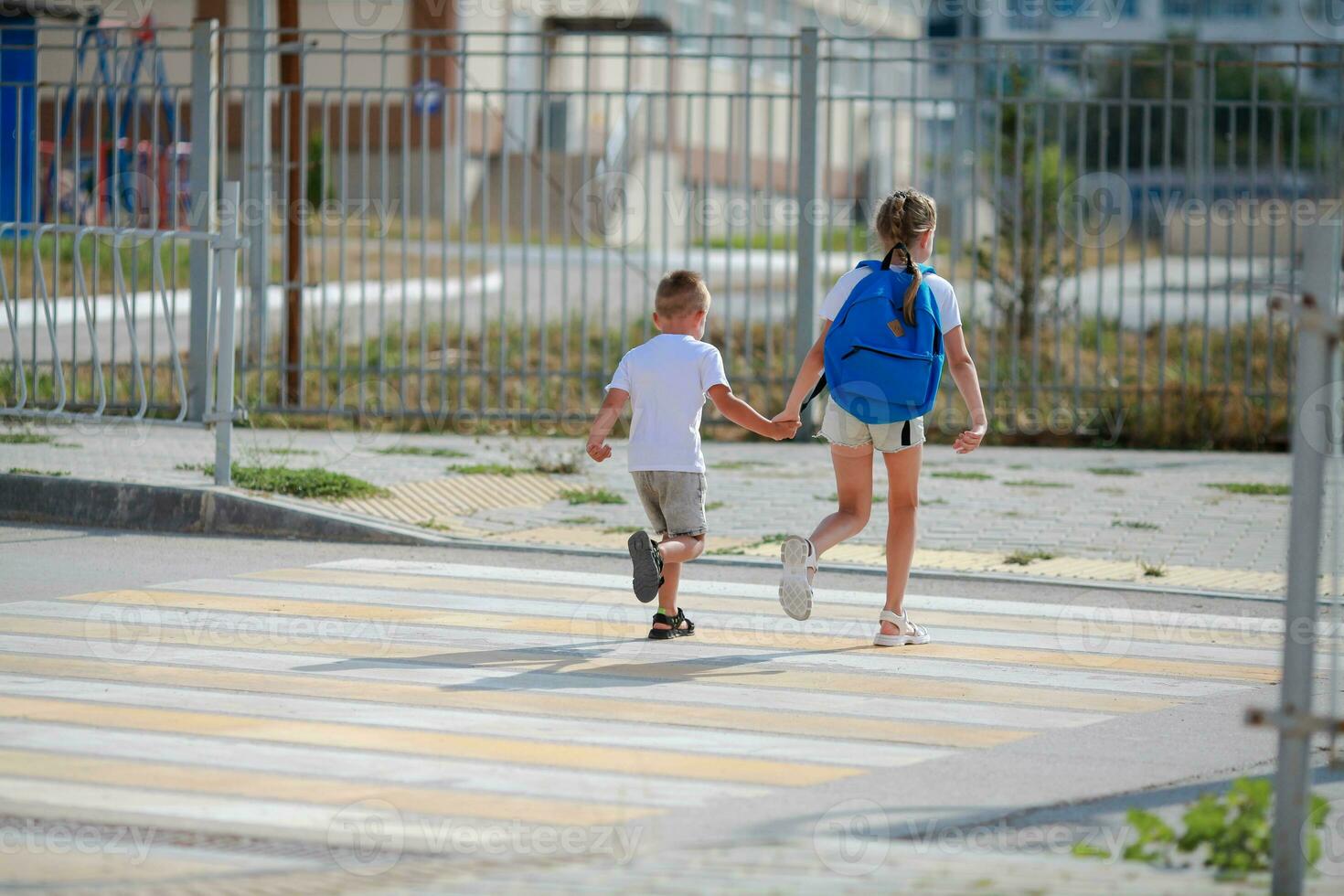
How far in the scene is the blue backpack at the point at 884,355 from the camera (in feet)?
21.4

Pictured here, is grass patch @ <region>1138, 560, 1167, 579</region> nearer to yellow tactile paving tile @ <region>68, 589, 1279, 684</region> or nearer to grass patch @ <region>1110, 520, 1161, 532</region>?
grass patch @ <region>1110, 520, 1161, 532</region>

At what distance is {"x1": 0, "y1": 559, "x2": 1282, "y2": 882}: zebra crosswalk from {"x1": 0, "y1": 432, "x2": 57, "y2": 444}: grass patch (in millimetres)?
3939

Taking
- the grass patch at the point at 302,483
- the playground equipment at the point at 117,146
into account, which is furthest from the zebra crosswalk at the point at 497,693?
the playground equipment at the point at 117,146

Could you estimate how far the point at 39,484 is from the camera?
376 inches

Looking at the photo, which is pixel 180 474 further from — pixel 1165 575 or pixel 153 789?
pixel 153 789

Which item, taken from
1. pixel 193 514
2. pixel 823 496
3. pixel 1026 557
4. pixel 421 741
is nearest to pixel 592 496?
pixel 823 496

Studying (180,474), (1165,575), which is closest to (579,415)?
(180,474)

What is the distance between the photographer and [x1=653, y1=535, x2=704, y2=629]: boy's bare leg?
6.65m

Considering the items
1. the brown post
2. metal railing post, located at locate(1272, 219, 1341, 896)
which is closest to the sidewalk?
the brown post

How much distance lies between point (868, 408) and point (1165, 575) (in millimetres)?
2442

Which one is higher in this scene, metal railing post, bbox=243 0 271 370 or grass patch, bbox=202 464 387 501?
metal railing post, bbox=243 0 271 370

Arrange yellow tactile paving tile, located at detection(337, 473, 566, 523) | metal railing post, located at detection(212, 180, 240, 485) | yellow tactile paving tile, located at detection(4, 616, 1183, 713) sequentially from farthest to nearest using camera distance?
yellow tactile paving tile, located at detection(337, 473, 566, 523), metal railing post, located at detection(212, 180, 240, 485), yellow tactile paving tile, located at detection(4, 616, 1183, 713)

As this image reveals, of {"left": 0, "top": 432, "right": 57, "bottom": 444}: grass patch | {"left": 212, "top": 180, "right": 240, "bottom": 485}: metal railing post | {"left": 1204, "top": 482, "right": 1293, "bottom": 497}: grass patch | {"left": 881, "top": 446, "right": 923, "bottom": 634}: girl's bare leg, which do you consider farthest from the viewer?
{"left": 0, "top": 432, "right": 57, "bottom": 444}: grass patch

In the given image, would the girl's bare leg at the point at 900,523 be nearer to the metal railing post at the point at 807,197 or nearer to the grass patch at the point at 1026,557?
the grass patch at the point at 1026,557
